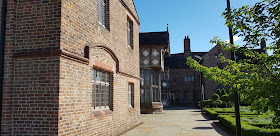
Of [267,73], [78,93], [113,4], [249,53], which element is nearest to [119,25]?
[113,4]

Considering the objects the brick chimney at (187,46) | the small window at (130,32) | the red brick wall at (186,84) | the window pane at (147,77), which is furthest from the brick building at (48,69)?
the brick chimney at (187,46)

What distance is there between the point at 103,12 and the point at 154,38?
13508 millimetres

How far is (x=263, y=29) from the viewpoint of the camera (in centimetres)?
442

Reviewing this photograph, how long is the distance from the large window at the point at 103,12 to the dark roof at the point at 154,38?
12623 mm

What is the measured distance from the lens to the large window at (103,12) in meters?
9.31

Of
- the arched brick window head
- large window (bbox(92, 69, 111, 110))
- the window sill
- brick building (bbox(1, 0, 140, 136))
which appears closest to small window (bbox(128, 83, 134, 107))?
large window (bbox(92, 69, 111, 110))

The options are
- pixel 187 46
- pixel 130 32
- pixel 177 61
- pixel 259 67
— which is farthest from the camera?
pixel 187 46

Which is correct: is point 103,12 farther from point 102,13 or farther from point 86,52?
point 86,52

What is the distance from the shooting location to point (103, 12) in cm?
974

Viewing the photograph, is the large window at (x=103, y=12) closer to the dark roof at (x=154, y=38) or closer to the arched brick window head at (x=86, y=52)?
the arched brick window head at (x=86, y=52)

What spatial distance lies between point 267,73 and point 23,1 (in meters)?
6.15

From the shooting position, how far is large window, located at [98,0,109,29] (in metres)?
9.31

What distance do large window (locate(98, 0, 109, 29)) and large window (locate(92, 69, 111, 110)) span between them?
209cm

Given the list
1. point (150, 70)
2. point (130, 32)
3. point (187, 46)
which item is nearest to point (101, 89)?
point (130, 32)
